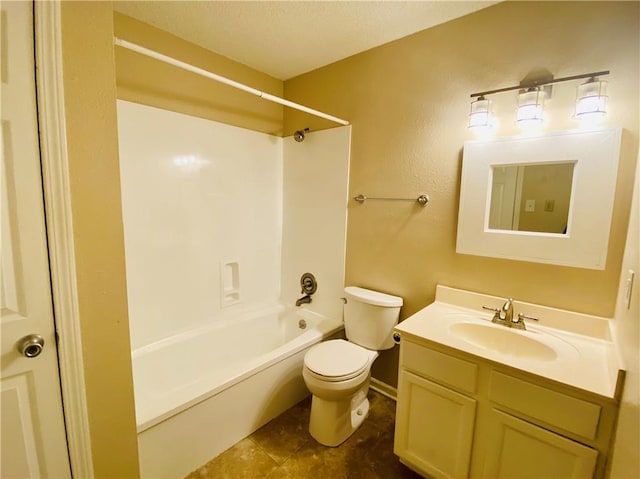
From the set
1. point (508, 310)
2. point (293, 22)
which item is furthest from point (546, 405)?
point (293, 22)

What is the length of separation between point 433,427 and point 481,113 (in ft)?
5.05

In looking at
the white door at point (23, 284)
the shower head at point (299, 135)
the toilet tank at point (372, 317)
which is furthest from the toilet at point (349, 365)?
the shower head at point (299, 135)

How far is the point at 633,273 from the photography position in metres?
0.99

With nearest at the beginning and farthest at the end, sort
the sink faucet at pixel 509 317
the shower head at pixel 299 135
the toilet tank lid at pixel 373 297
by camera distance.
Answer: the sink faucet at pixel 509 317 → the toilet tank lid at pixel 373 297 → the shower head at pixel 299 135

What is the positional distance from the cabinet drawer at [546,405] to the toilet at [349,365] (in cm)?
71

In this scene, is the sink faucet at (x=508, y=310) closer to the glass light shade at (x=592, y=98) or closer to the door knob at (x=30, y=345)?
the glass light shade at (x=592, y=98)

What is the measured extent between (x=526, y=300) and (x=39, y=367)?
2.02 meters

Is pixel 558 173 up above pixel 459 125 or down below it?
below

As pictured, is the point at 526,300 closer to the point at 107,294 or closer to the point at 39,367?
the point at 107,294

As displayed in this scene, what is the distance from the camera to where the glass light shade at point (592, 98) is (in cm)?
123

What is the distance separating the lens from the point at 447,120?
1709 millimetres

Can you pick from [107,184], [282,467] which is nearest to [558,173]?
[107,184]

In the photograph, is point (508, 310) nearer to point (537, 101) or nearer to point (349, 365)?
point (349, 365)

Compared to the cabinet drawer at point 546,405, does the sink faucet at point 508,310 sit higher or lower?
higher
